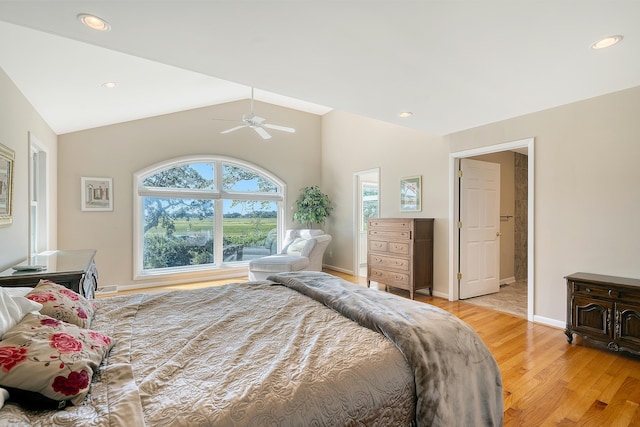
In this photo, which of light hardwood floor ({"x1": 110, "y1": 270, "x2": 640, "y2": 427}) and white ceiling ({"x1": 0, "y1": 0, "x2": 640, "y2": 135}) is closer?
white ceiling ({"x1": 0, "y1": 0, "x2": 640, "y2": 135})

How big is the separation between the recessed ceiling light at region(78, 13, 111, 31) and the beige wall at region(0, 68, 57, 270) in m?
1.29

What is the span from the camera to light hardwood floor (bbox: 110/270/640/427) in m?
1.94

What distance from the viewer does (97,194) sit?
16.0 feet

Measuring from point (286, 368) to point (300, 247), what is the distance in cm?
435

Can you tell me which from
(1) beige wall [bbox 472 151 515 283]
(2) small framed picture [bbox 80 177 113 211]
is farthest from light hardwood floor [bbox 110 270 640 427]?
(2) small framed picture [bbox 80 177 113 211]

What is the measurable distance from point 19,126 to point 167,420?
3.46 m

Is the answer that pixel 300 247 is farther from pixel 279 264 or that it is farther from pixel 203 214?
pixel 203 214

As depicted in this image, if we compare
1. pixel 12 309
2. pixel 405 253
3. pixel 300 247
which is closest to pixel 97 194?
pixel 300 247

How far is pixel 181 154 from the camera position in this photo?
18.2 feet

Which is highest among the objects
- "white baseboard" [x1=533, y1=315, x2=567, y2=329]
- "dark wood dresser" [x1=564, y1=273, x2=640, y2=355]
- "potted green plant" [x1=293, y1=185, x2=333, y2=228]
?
"potted green plant" [x1=293, y1=185, x2=333, y2=228]

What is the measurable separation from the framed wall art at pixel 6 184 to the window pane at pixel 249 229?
342 cm

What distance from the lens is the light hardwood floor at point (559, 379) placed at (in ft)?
6.35

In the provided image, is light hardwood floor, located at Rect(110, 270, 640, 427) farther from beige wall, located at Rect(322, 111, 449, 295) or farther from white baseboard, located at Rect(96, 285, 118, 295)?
white baseboard, located at Rect(96, 285, 118, 295)

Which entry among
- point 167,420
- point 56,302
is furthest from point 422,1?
point 56,302
